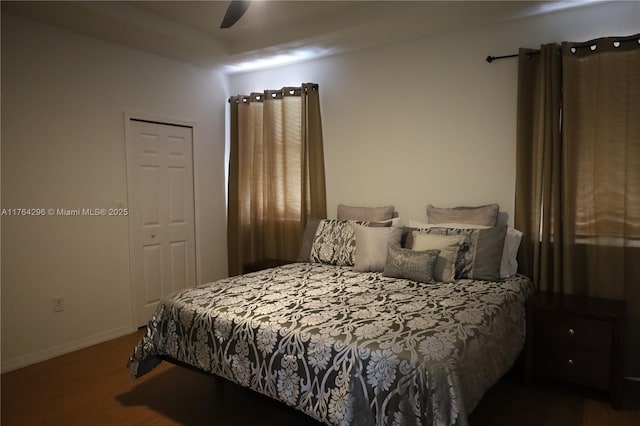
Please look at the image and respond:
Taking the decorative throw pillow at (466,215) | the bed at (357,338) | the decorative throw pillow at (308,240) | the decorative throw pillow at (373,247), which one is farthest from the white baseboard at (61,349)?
the decorative throw pillow at (466,215)

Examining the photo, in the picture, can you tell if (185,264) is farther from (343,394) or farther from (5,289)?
(343,394)

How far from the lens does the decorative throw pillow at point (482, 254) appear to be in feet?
9.07

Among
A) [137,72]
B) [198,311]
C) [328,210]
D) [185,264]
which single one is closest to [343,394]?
[198,311]

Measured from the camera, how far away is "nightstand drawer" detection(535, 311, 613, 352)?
241cm

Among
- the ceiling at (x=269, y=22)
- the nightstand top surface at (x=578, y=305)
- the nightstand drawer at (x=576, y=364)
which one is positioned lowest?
the nightstand drawer at (x=576, y=364)

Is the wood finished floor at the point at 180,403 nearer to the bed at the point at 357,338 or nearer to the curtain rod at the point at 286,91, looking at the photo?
the bed at the point at 357,338

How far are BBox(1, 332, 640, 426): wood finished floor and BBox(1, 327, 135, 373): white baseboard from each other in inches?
3.0

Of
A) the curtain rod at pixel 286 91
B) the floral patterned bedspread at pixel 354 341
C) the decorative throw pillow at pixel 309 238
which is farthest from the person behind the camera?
the curtain rod at pixel 286 91

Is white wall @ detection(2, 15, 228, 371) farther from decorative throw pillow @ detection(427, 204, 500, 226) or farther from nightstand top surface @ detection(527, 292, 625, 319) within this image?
nightstand top surface @ detection(527, 292, 625, 319)

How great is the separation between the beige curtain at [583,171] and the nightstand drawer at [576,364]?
47 centimetres

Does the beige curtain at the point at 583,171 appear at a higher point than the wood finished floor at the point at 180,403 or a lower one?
higher

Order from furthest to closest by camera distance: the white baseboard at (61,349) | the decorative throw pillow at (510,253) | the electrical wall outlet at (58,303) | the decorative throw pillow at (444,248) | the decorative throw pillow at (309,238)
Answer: the decorative throw pillow at (309,238) → the electrical wall outlet at (58,303) → the white baseboard at (61,349) → the decorative throw pillow at (510,253) → the decorative throw pillow at (444,248)

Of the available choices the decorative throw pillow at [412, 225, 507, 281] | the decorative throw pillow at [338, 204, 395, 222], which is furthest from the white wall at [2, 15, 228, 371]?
the decorative throw pillow at [412, 225, 507, 281]

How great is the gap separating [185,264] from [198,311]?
2.10 m
